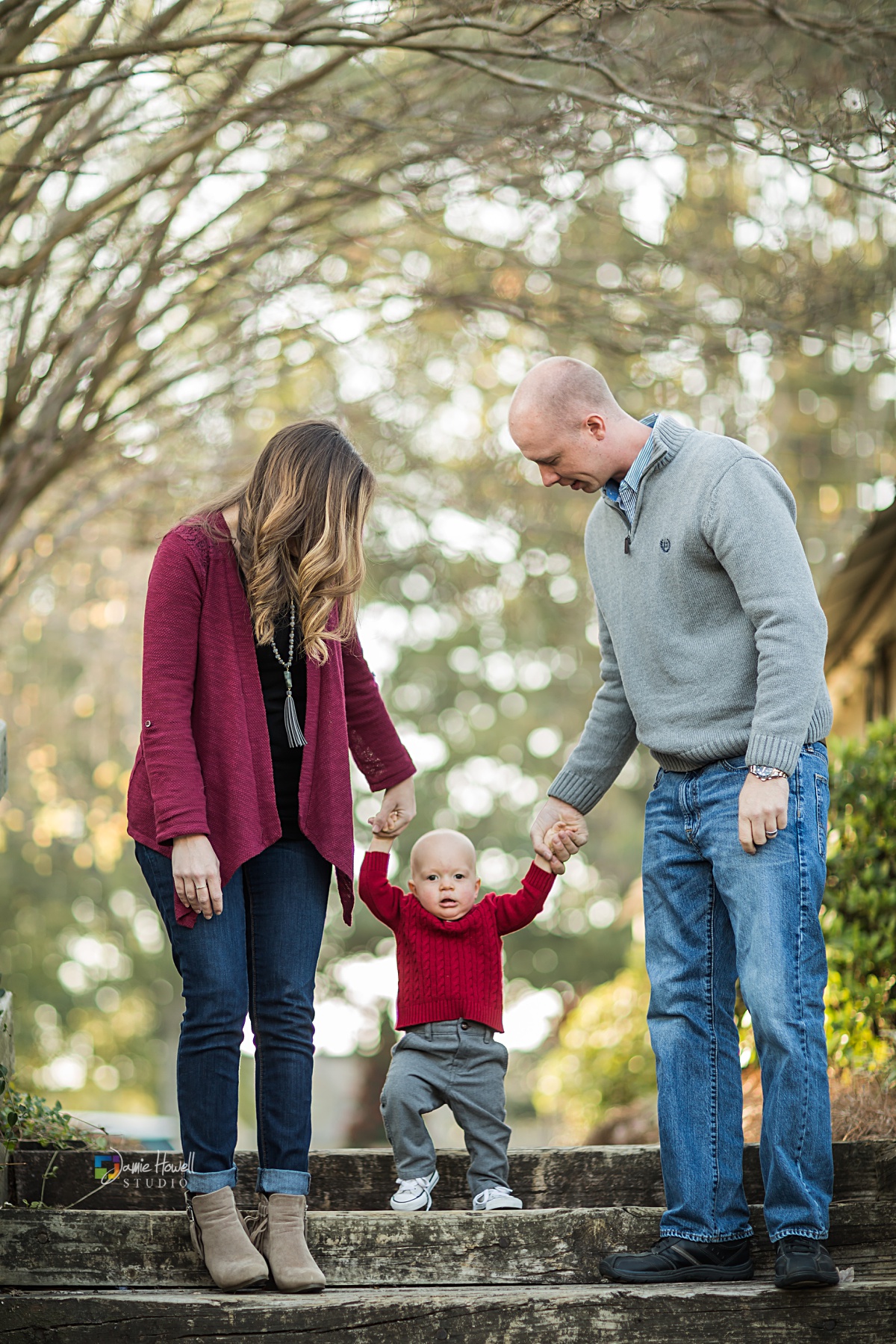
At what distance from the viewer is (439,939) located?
3.59m

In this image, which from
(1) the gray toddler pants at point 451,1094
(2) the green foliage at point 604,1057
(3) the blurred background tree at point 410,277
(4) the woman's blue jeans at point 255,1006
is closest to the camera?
(4) the woman's blue jeans at point 255,1006

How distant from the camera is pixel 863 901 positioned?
4.70m

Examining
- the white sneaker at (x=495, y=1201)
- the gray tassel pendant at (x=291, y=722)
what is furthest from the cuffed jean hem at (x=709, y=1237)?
the gray tassel pendant at (x=291, y=722)

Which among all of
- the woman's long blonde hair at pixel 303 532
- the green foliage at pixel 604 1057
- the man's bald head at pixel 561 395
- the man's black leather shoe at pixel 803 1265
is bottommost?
the green foliage at pixel 604 1057

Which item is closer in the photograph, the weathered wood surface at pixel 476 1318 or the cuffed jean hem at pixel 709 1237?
the weathered wood surface at pixel 476 1318

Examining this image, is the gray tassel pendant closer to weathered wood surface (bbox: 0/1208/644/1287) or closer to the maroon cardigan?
the maroon cardigan

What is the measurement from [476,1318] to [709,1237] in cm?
56

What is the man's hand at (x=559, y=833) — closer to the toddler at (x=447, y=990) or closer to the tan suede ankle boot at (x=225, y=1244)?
the toddler at (x=447, y=990)

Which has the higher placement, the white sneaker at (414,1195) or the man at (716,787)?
the man at (716,787)

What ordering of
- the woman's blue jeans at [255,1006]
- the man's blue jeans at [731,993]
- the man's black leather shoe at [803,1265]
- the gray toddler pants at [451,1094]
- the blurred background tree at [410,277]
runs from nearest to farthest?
1. the man's black leather shoe at [803,1265]
2. the man's blue jeans at [731,993]
3. the woman's blue jeans at [255,1006]
4. the gray toddler pants at [451,1094]
5. the blurred background tree at [410,277]

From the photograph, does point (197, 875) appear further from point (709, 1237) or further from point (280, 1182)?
point (709, 1237)

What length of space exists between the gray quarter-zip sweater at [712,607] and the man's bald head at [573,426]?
0.08m

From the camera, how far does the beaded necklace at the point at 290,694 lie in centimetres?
305

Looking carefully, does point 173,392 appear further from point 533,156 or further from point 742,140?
point 742,140
